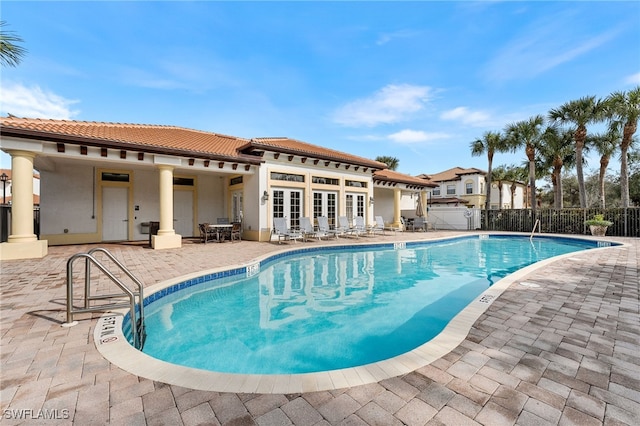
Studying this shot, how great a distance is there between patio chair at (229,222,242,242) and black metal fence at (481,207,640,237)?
744 inches

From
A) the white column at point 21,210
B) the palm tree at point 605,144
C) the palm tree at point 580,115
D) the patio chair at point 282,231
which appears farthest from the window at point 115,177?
the palm tree at point 605,144

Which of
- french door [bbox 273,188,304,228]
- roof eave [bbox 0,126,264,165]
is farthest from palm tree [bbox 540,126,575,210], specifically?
roof eave [bbox 0,126,264,165]

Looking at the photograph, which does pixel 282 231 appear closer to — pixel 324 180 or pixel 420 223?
pixel 324 180

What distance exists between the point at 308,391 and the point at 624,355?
3.16 metres

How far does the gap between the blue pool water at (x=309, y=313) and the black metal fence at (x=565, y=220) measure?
13.1 meters

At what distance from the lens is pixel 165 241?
34.3 ft

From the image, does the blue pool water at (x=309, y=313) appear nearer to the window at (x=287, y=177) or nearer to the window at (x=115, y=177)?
the window at (x=287, y=177)

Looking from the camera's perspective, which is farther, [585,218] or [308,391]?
[585,218]

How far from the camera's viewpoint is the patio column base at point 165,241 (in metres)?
10.3

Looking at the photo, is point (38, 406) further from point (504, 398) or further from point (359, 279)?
point (359, 279)

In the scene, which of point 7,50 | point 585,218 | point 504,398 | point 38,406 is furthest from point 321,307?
point 585,218

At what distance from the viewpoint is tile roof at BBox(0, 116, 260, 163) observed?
828 centimetres

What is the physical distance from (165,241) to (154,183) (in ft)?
15.2

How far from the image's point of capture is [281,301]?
5781 mm
